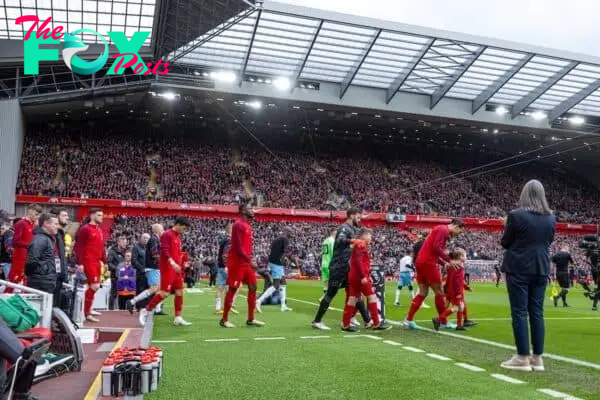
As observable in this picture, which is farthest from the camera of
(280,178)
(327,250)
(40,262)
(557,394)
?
(280,178)

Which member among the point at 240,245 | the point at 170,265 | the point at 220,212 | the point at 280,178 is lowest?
the point at 170,265

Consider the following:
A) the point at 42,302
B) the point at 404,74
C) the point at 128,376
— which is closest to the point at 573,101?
the point at 404,74

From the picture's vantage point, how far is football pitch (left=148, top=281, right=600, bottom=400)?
194 inches

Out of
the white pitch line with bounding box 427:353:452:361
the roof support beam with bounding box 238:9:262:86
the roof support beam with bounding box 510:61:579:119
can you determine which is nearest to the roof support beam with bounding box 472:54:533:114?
the roof support beam with bounding box 510:61:579:119

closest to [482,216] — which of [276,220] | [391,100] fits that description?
[391,100]

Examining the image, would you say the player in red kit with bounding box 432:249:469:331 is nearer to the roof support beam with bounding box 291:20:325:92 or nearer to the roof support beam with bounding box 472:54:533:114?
the roof support beam with bounding box 291:20:325:92

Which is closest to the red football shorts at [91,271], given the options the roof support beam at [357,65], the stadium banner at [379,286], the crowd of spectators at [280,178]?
the stadium banner at [379,286]

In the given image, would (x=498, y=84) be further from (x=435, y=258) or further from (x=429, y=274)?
(x=429, y=274)

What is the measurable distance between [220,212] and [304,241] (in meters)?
5.95

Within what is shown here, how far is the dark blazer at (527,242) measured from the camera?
594 cm

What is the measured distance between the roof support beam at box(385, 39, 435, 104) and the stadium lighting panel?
47.7ft

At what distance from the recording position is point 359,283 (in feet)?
28.8

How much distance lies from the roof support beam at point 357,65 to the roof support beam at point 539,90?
12.3 m

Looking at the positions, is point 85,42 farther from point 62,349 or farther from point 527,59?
point 62,349
